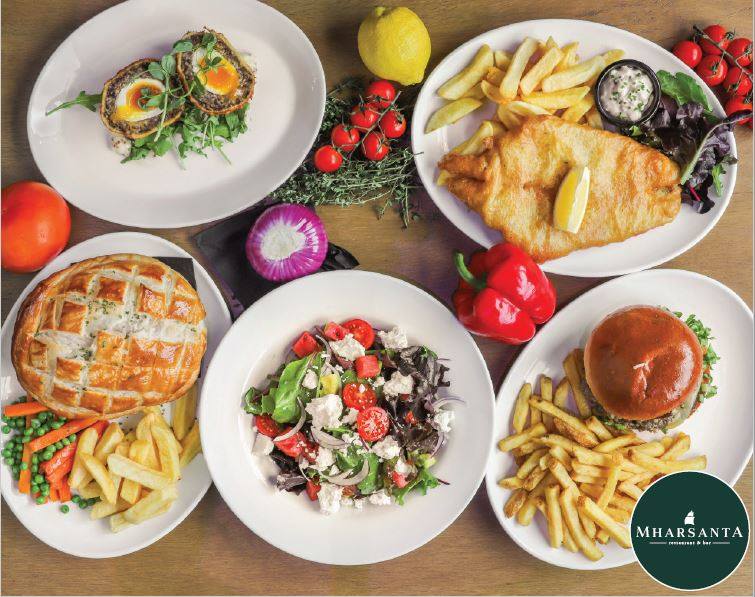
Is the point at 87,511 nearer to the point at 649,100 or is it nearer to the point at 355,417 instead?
the point at 355,417

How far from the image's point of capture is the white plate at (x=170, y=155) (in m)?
3.29

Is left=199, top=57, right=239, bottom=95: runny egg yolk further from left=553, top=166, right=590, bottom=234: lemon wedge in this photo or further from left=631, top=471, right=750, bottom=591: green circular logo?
left=631, top=471, right=750, bottom=591: green circular logo

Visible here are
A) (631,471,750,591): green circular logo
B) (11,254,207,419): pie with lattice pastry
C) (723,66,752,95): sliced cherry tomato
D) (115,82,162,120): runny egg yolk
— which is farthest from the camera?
(631,471,750,591): green circular logo

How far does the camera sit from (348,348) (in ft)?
10.7

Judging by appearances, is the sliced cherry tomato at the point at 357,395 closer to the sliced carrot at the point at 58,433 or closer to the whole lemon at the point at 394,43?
the sliced carrot at the point at 58,433

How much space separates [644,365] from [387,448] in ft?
4.49

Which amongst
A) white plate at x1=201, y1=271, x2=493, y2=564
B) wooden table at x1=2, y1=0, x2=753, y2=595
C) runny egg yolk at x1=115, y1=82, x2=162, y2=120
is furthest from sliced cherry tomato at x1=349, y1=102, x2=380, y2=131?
runny egg yolk at x1=115, y1=82, x2=162, y2=120

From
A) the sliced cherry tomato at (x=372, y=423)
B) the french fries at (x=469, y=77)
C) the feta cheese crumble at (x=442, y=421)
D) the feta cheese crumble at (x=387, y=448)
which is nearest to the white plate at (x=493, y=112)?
the french fries at (x=469, y=77)

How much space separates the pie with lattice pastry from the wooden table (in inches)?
20.4

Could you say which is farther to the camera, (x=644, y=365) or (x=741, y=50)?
(x=741, y=50)

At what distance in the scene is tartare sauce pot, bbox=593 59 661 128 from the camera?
127 inches

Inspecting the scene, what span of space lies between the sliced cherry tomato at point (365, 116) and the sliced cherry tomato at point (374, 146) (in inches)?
2.1

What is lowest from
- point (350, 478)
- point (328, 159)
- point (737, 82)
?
point (350, 478)

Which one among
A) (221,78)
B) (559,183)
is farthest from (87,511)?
(559,183)
